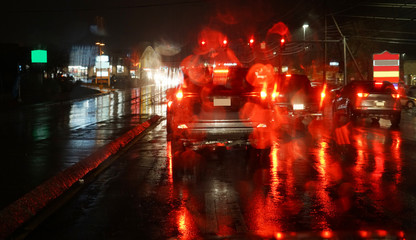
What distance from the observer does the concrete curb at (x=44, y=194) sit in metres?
5.87

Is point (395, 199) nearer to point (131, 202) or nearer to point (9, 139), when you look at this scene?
point (131, 202)

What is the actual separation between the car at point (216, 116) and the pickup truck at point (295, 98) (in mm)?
6354

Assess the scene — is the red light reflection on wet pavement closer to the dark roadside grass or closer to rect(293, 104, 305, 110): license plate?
rect(293, 104, 305, 110): license plate

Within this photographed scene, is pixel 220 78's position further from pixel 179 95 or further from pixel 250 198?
pixel 250 198

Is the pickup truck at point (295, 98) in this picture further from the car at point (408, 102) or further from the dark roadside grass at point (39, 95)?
the dark roadside grass at point (39, 95)

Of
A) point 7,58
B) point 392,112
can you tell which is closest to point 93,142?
point 392,112

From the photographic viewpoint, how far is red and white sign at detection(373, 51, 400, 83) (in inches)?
1009

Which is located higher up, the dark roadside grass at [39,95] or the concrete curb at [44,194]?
the dark roadside grass at [39,95]

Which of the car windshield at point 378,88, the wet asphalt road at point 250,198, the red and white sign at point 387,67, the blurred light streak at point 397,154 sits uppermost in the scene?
the red and white sign at point 387,67

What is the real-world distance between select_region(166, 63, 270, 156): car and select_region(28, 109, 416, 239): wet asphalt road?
0.55m

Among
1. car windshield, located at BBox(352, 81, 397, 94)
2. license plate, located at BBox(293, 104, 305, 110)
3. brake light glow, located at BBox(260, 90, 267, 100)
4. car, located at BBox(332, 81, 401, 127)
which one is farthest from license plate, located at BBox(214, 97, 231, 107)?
car windshield, located at BBox(352, 81, 397, 94)

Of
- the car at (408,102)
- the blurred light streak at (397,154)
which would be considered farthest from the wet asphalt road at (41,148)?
the car at (408,102)

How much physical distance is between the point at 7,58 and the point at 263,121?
47806 millimetres

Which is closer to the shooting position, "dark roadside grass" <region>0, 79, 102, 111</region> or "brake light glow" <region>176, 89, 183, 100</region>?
"brake light glow" <region>176, 89, 183, 100</region>
